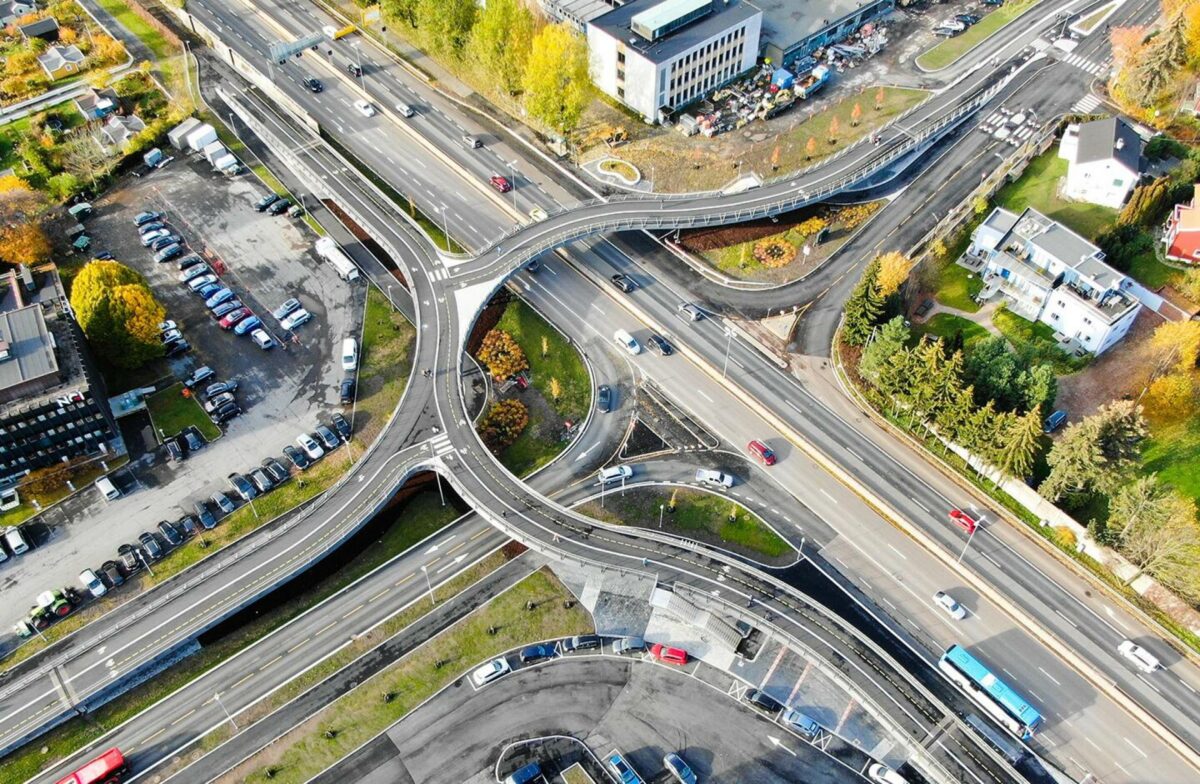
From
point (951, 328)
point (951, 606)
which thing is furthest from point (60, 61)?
point (951, 606)

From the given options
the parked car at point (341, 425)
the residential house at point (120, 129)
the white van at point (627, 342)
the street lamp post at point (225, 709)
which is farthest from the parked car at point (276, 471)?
the residential house at point (120, 129)

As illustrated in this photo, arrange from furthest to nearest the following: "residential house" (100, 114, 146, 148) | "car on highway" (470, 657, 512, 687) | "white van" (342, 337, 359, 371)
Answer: "residential house" (100, 114, 146, 148), "white van" (342, 337, 359, 371), "car on highway" (470, 657, 512, 687)

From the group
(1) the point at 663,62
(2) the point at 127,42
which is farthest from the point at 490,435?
(2) the point at 127,42

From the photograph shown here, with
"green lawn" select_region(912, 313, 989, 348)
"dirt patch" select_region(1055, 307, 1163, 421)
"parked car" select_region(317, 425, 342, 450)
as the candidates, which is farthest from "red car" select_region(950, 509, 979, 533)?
"parked car" select_region(317, 425, 342, 450)

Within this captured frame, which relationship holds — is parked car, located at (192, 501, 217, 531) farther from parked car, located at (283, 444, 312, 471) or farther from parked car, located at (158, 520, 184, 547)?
parked car, located at (283, 444, 312, 471)

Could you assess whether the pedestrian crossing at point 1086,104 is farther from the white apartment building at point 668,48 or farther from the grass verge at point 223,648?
the grass verge at point 223,648

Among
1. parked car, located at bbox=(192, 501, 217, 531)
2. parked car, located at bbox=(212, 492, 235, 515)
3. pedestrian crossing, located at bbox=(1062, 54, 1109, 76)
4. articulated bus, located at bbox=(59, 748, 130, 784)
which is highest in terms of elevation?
pedestrian crossing, located at bbox=(1062, 54, 1109, 76)

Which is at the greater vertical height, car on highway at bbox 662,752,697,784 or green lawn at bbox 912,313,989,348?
green lawn at bbox 912,313,989,348

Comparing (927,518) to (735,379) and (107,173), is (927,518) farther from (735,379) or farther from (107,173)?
(107,173)
